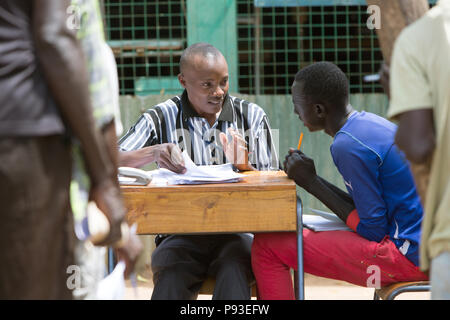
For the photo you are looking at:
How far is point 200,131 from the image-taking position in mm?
4250

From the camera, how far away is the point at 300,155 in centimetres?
350

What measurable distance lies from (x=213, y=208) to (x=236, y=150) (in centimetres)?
78

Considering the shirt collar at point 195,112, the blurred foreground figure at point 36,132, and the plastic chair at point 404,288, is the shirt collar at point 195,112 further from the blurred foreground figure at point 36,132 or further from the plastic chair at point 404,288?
the blurred foreground figure at point 36,132

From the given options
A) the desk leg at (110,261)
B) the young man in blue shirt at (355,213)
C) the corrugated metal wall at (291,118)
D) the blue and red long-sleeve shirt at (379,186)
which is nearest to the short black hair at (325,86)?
the young man in blue shirt at (355,213)

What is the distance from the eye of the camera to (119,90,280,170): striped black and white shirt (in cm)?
421

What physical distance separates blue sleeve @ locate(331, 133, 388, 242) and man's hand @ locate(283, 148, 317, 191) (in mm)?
218

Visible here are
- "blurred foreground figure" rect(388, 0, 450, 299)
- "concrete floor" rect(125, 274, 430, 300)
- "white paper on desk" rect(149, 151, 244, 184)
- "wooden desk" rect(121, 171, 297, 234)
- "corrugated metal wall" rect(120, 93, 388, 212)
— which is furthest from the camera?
"corrugated metal wall" rect(120, 93, 388, 212)

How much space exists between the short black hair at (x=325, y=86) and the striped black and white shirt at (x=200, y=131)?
2.54 ft

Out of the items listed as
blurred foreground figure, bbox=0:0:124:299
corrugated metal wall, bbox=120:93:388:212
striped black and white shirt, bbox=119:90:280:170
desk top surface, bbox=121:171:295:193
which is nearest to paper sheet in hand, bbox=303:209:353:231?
desk top surface, bbox=121:171:295:193

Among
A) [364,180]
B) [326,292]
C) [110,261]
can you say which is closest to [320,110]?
[364,180]

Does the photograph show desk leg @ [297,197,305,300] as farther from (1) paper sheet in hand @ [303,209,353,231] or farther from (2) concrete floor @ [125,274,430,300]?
(2) concrete floor @ [125,274,430,300]
